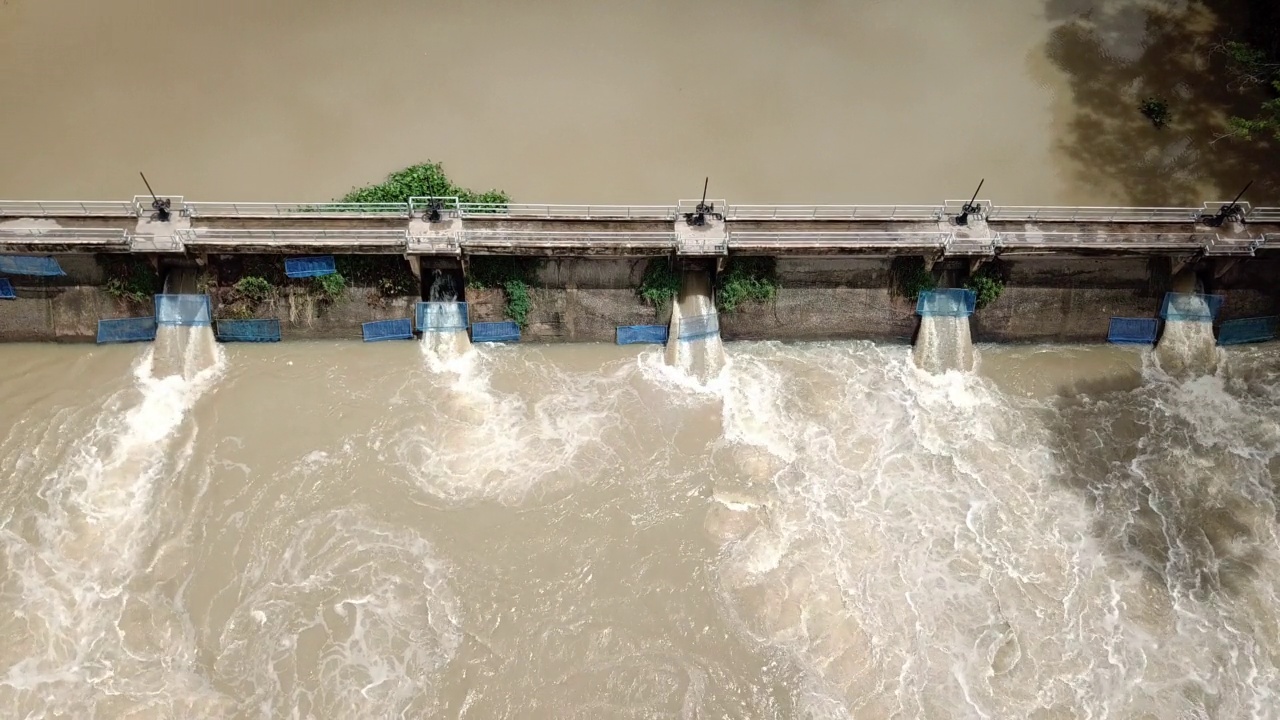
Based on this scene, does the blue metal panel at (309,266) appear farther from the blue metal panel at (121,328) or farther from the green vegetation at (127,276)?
the blue metal panel at (121,328)

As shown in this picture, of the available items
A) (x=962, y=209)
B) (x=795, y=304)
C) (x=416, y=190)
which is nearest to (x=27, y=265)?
(x=416, y=190)

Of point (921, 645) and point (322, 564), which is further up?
point (322, 564)

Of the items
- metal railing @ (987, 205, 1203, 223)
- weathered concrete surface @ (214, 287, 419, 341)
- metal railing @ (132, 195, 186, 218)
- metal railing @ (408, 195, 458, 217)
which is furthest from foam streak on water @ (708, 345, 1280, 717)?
metal railing @ (132, 195, 186, 218)

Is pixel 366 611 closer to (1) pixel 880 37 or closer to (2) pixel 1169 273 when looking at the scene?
(2) pixel 1169 273

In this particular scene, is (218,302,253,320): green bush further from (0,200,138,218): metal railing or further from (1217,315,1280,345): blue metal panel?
(1217,315,1280,345): blue metal panel

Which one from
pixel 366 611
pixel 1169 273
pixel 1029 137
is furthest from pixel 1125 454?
pixel 366 611

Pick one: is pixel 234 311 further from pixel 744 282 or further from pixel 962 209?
pixel 962 209
